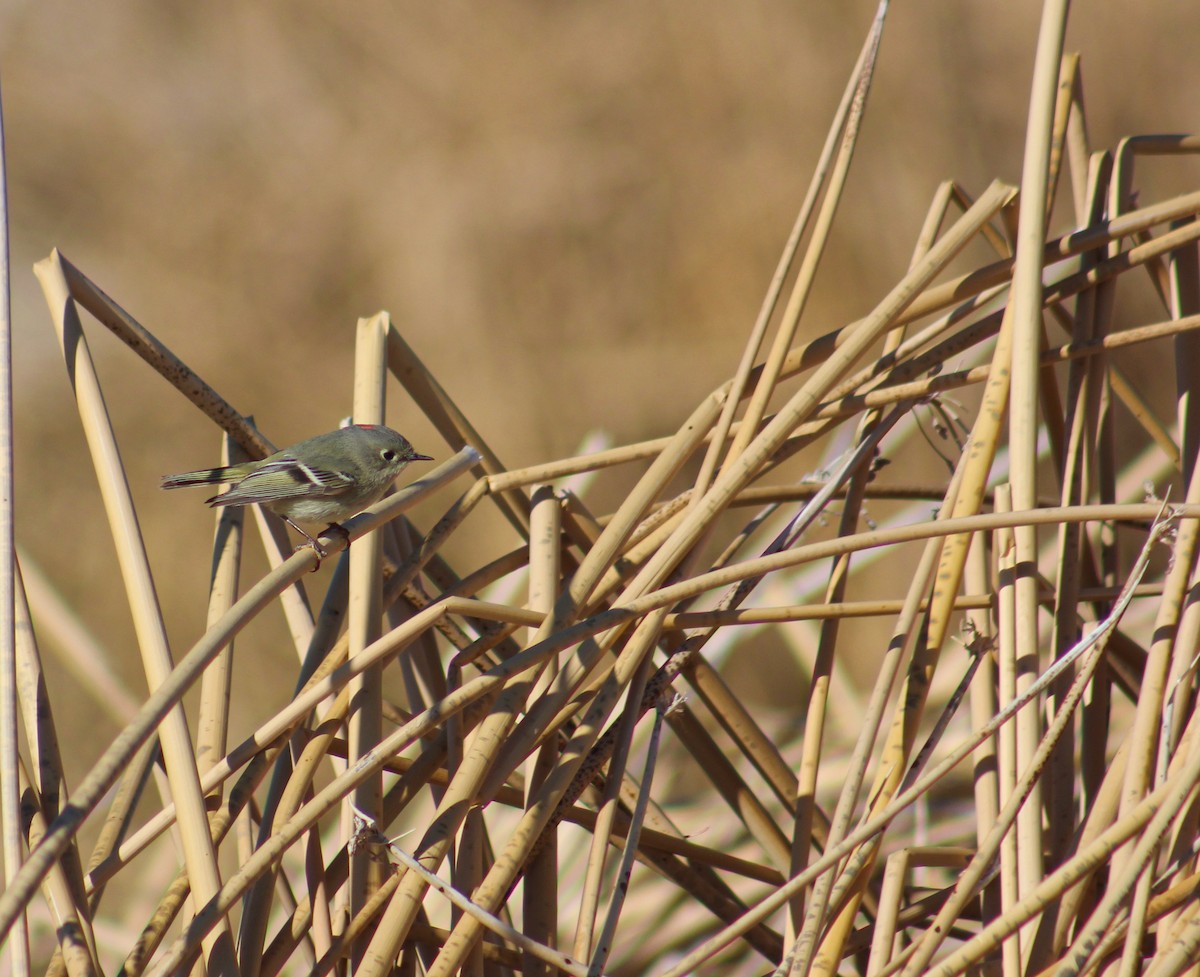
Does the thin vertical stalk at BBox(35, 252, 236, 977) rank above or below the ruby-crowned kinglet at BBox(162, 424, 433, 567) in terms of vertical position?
below

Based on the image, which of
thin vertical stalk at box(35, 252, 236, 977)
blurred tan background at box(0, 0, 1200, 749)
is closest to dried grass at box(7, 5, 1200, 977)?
thin vertical stalk at box(35, 252, 236, 977)

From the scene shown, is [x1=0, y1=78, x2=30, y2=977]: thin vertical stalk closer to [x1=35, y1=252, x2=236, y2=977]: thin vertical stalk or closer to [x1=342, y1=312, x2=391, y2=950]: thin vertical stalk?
[x1=35, y1=252, x2=236, y2=977]: thin vertical stalk

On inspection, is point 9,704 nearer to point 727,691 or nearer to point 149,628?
point 149,628

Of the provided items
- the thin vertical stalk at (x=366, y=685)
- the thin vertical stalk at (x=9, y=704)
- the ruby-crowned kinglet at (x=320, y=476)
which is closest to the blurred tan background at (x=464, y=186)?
the ruby-crowned kinglet at (x=320, y=476)

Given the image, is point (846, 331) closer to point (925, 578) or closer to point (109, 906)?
point (925, 578)

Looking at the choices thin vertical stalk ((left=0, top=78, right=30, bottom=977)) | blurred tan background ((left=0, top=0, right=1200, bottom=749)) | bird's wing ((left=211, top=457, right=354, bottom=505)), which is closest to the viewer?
thin vertical stalk ((left=0, top=78, right=30, bottom=977))

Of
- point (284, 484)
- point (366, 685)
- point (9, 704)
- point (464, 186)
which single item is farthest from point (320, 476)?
point (464, 186)
